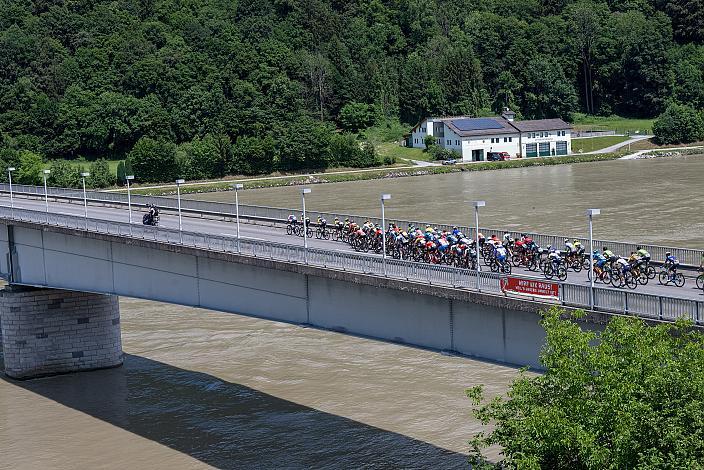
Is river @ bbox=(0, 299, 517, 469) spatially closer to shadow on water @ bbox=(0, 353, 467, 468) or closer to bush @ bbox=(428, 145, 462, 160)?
shadow on water @ bbox=(0, 353, 467, 468)

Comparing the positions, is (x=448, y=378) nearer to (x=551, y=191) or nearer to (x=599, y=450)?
(x=599, y=450)

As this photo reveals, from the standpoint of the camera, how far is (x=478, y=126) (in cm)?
13962

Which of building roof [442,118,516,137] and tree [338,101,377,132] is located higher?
tree [338,101,377,132]

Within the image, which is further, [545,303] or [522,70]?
[522,70]

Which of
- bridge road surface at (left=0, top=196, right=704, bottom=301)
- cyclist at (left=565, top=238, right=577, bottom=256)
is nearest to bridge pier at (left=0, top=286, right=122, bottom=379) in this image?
bridge road surface at (left=0, top=196, right=704, bottom=301)

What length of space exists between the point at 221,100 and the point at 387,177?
78.0 ft

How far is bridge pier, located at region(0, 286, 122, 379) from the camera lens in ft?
148

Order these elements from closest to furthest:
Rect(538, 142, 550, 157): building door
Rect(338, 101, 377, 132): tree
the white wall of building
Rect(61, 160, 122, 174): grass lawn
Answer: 1. Rect(61, 160, 122, 174): grass lawn
2. the white wall of building
3. Rect(538, 142, 550, 157): building door
4. Rect(338, 101, 377, 132): tree

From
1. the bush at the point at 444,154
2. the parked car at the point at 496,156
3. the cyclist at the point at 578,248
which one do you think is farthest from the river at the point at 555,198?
the cyclist at the point at 578,248

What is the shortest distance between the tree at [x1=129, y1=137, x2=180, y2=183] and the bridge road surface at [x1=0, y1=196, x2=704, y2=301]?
55676 mm

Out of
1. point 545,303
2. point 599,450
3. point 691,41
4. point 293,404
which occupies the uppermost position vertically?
point 691,41

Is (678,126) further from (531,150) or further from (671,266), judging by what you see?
(671,266)

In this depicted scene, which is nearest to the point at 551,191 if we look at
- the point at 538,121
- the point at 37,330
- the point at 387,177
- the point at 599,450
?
the point at 387,177

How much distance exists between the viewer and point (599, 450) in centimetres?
2106
